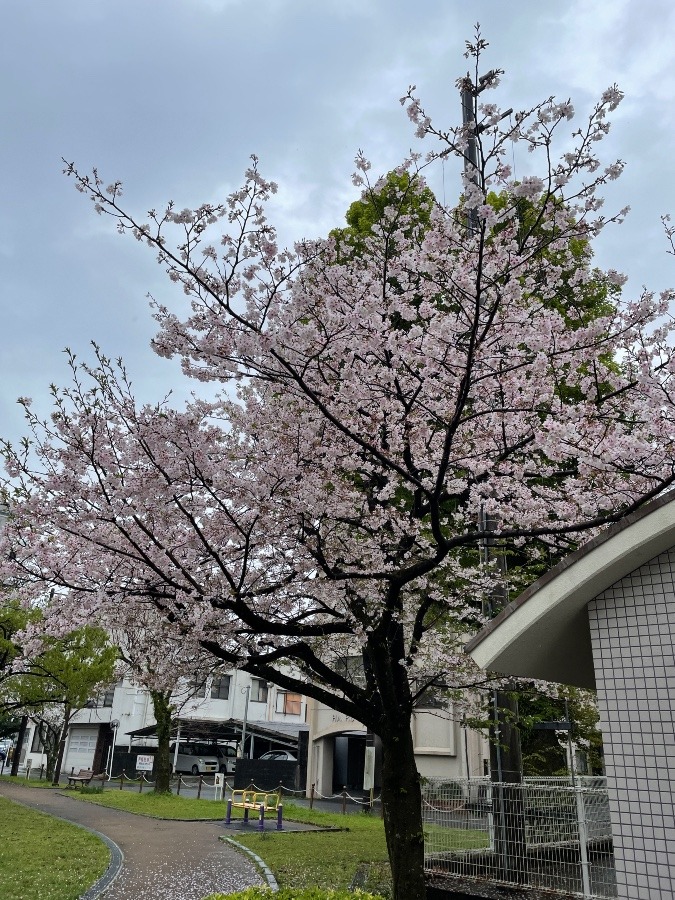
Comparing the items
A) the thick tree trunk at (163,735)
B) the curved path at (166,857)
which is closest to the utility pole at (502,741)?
the curved path at (166,857)

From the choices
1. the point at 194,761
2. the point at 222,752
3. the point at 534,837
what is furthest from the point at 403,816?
the point at 222,752

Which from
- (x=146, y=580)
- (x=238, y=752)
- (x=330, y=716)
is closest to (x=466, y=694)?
(x=146, y=580)

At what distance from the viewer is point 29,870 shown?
935 cm

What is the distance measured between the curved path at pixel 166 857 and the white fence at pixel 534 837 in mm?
3047

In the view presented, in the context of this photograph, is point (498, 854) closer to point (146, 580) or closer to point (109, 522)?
point (146, 580)

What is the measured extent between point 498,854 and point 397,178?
9.77 meters

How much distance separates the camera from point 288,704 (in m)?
45.6

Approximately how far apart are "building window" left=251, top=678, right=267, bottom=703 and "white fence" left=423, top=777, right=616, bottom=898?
37.2 metres

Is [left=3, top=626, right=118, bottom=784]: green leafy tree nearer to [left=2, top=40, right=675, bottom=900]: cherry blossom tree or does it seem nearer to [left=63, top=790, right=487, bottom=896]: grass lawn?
[left=63, top=790, right=487, bottom=896]: grass lawn

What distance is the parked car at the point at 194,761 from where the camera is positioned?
37.5 m

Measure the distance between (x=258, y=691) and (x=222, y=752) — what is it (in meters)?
5.57

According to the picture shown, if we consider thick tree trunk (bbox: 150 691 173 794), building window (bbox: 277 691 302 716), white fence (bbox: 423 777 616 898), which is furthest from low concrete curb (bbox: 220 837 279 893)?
building window (bbox: 277 691 302 716)

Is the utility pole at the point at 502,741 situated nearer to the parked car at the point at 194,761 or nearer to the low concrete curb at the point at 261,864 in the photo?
the low concrete curb at the point at 261,864

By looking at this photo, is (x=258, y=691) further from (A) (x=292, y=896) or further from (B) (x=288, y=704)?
(A) (x=292, y=896)
